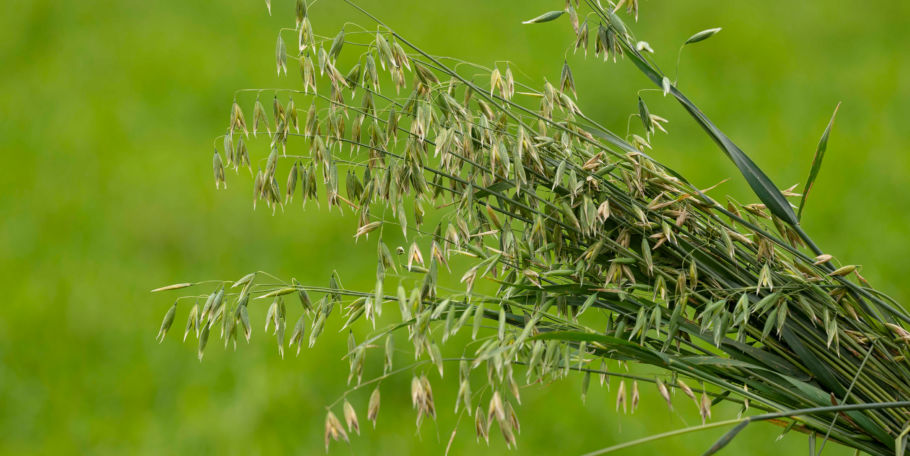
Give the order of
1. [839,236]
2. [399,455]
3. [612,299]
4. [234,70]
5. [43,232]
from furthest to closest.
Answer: [234,70]
[43,232]
[839,236]
[399,455]
[612,299]

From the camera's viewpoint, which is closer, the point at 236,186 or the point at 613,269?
the point at 613,269

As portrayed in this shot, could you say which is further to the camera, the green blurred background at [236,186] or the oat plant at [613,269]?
the green blurred background at [236,186]

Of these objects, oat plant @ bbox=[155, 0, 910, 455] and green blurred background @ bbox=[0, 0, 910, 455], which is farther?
green blurred background @ bbox=[0, 0, 910, 455]

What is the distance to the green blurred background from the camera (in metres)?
1.20

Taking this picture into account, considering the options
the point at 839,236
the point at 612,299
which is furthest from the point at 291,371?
the point at 839,236

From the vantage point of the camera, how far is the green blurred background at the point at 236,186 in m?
1.20

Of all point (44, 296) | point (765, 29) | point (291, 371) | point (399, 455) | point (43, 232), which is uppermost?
point (765, 29)

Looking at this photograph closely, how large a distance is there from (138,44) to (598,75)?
43.6 inches

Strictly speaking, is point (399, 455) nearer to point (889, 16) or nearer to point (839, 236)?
point (839, 236)

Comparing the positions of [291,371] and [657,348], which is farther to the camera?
[291,371]

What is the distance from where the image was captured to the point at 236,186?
4.86 feet

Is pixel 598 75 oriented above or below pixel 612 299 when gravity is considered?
above

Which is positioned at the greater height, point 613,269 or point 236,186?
point 236,186

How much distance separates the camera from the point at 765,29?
59.3 inches
